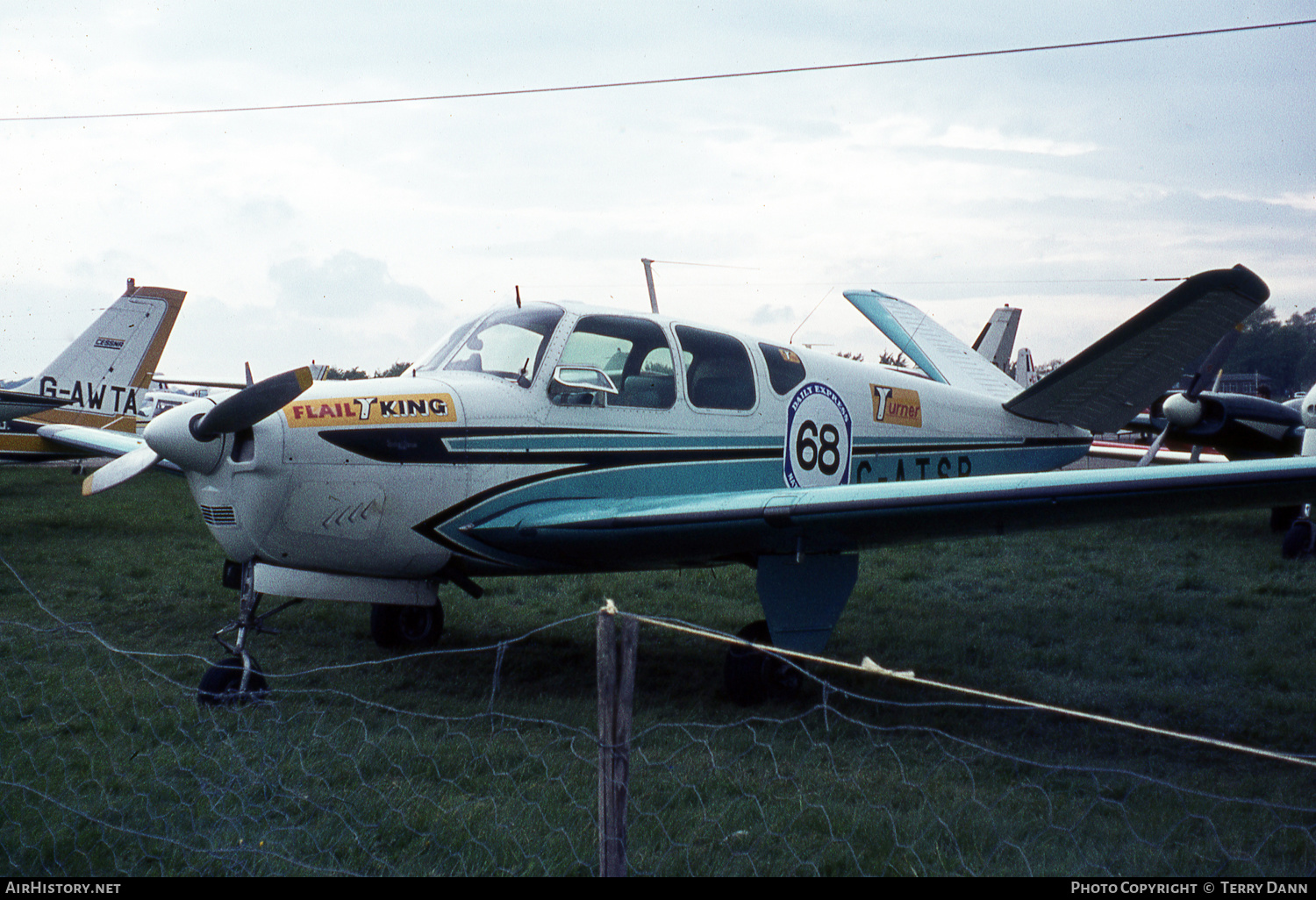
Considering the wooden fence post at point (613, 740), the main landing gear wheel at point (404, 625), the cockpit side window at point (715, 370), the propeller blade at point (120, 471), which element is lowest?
the main landing gear wheel at point (404, 625)

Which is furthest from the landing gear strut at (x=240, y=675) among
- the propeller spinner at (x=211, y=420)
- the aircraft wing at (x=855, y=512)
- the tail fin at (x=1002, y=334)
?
the tail fin at (x=1002, y=334)

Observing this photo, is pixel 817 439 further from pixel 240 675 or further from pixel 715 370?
pixel 240 675

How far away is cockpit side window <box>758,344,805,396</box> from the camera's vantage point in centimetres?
657

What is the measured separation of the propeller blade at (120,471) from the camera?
5.27 m

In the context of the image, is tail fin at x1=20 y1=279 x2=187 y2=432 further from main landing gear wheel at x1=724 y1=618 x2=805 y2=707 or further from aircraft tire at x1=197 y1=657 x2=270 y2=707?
main landing gear wheel at x1=724 y1=618 x2=805 y2=707

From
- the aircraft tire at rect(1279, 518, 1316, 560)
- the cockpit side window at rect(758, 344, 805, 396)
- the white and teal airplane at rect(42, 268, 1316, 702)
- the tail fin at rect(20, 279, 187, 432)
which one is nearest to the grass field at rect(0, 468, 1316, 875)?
the white and teal airplane at rect(42, 268, 1316, 702)

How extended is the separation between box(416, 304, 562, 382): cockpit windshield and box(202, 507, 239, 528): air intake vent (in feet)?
4.66

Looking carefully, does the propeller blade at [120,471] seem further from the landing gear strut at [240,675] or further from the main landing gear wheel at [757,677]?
the main landing gear wheel at [757,677]

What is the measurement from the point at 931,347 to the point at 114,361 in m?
13.6

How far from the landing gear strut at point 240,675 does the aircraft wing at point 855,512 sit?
122cm

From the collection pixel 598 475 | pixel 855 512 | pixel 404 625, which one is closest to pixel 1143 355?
pixel 855 512

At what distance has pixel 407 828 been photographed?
11.6 feet

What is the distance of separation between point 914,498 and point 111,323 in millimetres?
15681

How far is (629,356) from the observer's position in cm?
607
